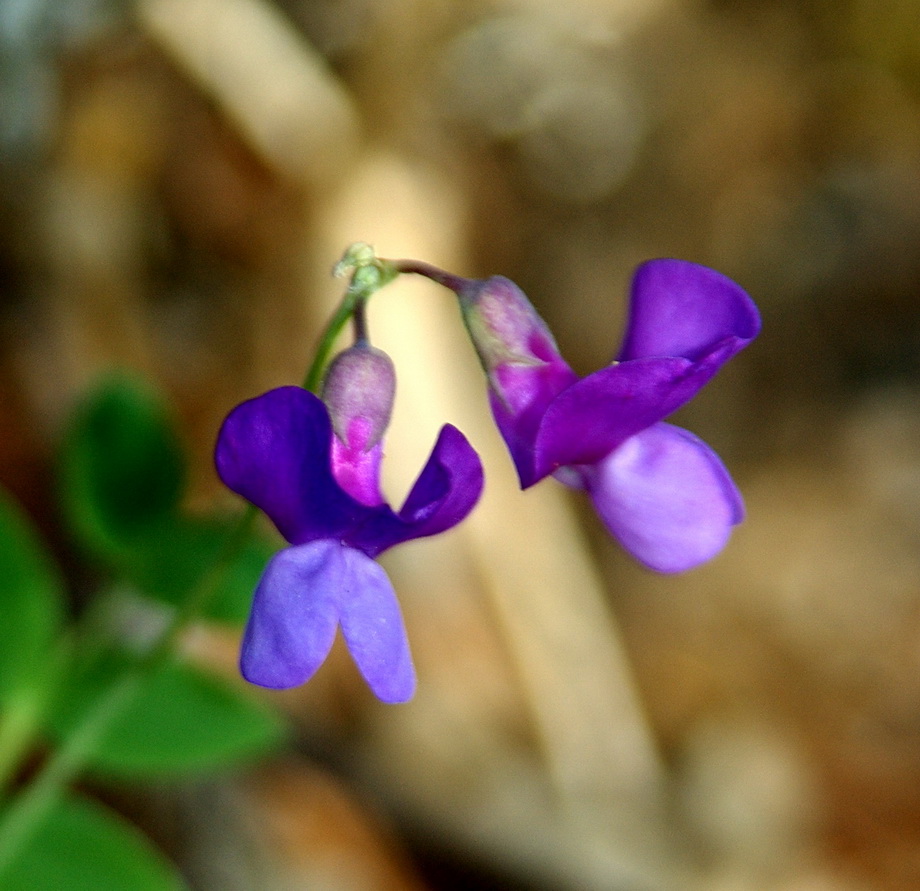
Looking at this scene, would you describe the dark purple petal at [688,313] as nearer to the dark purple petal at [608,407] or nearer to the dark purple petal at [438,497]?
the dark purple petal at [608,407]

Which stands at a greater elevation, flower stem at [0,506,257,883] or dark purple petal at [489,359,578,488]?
dark purple petal at [489,359,578,488]

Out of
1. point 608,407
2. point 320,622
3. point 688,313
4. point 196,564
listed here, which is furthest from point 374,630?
point 196,564

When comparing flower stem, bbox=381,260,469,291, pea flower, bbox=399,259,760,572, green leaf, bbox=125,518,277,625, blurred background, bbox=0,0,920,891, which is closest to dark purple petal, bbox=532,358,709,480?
pea flower, bbox=399,259,760,572

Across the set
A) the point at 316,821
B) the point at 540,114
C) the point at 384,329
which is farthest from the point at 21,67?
the point at 316,821

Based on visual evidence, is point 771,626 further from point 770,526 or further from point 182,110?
point 182,110


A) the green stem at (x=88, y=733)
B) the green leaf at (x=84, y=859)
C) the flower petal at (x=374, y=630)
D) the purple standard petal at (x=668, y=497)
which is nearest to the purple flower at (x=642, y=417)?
the purple standard petal at (x=668, y=497)

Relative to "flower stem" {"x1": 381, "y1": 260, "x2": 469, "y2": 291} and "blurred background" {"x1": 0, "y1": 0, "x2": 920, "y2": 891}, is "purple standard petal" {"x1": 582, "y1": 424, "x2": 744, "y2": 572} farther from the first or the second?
"blurred background" {"x1": 0, "y1": 0, "x2": 920, "y2": 891}
